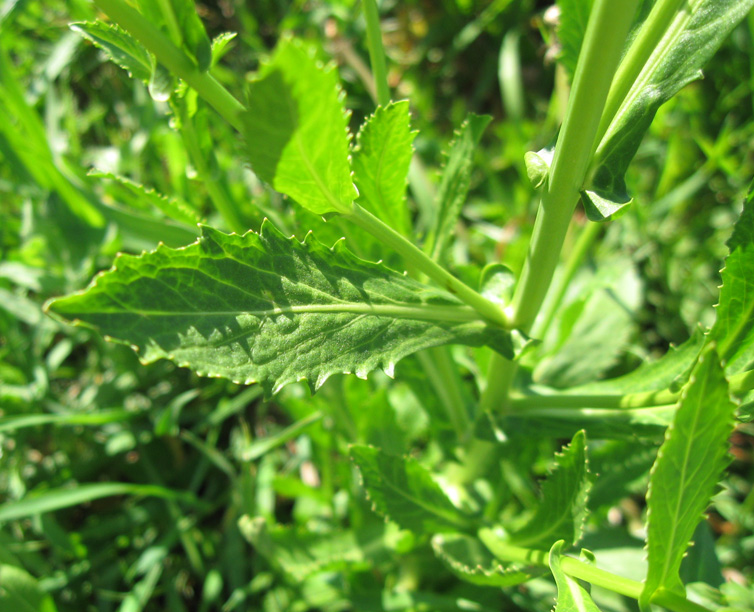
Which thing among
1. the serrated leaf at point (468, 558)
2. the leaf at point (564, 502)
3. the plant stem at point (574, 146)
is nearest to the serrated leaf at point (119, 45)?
the plant stem at point (574, 146)

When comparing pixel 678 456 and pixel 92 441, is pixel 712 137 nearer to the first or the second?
pixel 678 456

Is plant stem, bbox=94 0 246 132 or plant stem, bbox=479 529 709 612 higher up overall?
plant stem, bbox=94 0 246 132

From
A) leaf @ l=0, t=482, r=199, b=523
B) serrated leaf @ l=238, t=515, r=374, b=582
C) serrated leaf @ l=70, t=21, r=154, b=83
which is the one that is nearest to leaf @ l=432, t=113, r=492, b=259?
serrated leaf @ l=70, t=21, r=154, b=83

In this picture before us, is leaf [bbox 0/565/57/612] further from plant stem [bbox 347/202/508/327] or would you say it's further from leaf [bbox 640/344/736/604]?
leaf [bbox 640/344/736/604]

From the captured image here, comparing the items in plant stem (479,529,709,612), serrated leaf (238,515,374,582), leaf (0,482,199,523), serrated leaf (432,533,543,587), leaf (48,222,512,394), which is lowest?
serrated leaf (238,515,374,582)

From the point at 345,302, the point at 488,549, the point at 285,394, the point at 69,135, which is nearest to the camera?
the point at 345,302

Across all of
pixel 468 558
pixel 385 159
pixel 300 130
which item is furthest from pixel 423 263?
pixel 468 558

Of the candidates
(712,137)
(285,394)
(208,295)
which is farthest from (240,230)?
(712,137)
